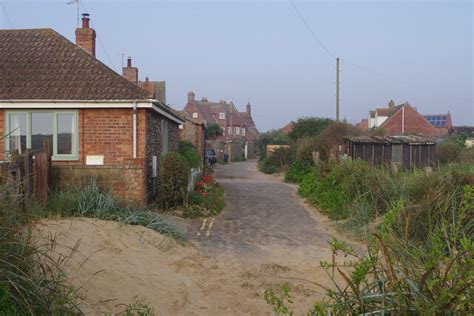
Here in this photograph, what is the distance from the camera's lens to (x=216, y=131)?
5547 cm

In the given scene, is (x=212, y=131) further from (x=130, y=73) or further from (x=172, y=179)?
(x=172, y=179)

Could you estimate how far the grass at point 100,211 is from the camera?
999cm

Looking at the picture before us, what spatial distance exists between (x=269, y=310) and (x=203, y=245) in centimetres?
386

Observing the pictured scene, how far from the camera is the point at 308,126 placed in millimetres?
39406

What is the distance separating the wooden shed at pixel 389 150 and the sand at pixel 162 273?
43.2 feet

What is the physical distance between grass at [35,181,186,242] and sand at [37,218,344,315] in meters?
0.39

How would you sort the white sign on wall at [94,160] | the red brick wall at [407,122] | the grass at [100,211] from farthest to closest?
the red brick wall at [407,122] → the white sign on wall at [94,160] → the grass at [100,211]

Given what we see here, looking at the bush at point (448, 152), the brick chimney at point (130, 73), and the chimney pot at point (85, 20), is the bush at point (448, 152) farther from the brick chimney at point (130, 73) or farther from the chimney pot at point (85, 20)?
the chimney pot at point (85, 20)

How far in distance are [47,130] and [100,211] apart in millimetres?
4471

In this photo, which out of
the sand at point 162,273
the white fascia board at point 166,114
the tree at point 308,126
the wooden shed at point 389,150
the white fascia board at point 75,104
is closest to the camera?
the sand at point 162,273

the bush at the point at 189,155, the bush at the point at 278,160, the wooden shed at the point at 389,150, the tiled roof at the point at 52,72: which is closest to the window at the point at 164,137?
the bush at the point at 189,155

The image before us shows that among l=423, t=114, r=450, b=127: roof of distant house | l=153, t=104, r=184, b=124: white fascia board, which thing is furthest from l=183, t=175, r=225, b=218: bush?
l=423, t=114, r=450, b=127: roof of distant house

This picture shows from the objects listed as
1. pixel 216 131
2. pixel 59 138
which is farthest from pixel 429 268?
Result: pixel 216 131

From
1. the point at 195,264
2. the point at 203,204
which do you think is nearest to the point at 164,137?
the point at 203,204
